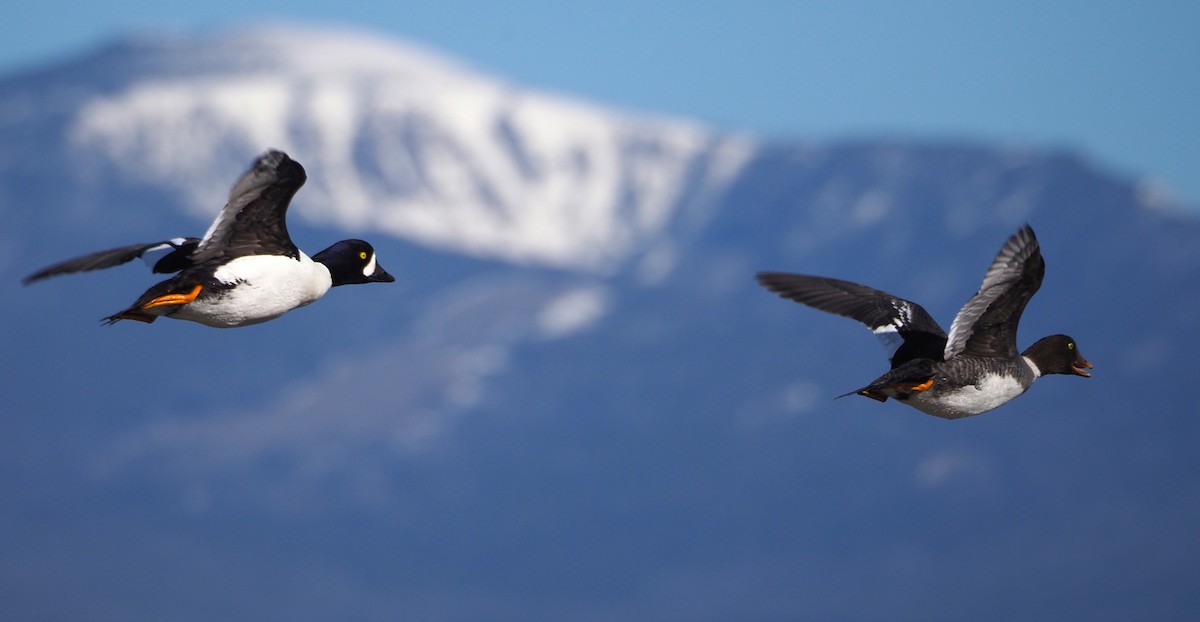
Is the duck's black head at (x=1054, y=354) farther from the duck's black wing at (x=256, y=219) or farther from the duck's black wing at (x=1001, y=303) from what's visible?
the duck's black wing at (x=256, y=219)

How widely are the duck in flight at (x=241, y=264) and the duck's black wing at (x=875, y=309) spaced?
20.7ft

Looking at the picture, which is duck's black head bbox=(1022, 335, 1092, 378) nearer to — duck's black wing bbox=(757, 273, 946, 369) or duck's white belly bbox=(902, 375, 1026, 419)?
duck's black wing bbox=(757, 273, 946, 369)

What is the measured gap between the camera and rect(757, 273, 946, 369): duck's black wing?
75.9ft

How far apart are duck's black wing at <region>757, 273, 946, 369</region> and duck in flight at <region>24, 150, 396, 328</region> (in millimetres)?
6309

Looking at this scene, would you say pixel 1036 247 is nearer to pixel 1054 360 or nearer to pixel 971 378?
pixel 971 378

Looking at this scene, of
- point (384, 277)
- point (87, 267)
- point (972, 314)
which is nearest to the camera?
point (87, 267)

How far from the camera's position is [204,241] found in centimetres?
2081

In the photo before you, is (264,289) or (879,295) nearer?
(264,289)

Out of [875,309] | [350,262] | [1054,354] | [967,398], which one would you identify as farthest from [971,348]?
[350,262]

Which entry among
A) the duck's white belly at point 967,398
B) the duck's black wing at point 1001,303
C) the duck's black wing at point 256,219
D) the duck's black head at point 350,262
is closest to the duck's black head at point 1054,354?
the duck's black wing at point 1001,303

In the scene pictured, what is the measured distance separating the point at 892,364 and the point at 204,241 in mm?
9182

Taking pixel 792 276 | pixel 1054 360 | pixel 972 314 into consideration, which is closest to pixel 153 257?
Result: pixel 792 276

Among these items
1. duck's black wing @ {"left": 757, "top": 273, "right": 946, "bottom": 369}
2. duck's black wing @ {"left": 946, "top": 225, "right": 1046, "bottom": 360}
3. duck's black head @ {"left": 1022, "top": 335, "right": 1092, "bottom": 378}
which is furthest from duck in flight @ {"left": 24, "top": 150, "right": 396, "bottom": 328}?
duck's black head @ {"left": 1022, "top": 335, "right": 1092, "bottom": 378}

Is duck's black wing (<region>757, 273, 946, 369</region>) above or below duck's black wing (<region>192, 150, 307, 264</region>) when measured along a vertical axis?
above
